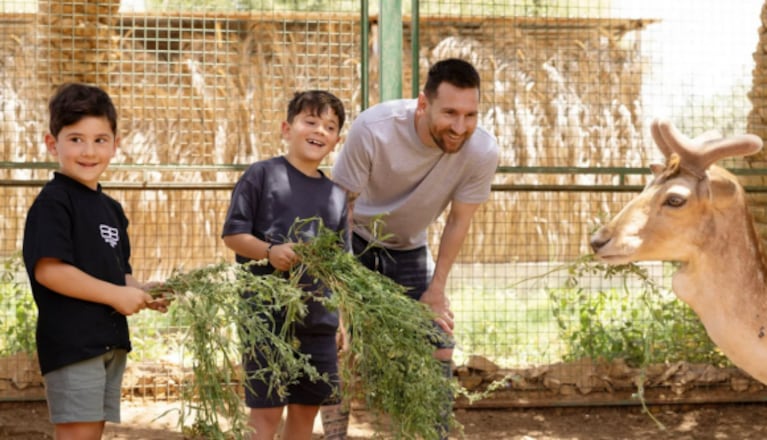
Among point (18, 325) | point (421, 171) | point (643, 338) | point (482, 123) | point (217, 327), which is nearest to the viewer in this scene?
point (217, 327)

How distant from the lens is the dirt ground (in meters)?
6.86

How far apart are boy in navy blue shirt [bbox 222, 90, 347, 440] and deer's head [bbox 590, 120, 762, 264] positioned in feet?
4.01

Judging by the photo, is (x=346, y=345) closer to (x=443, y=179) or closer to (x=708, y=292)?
(x=443, y=179)

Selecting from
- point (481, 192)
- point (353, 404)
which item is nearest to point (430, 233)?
point (353, 404)

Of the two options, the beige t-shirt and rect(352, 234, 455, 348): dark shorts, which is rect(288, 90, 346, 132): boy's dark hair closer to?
the beige t-shirt

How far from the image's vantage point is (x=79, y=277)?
12.1ft

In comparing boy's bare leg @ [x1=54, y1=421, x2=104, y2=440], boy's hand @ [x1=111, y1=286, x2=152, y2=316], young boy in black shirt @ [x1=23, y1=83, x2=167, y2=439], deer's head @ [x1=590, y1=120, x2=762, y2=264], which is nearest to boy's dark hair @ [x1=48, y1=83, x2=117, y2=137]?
young boy in black shirt @ [x1=23, y1=83, x2=167, y2=439]

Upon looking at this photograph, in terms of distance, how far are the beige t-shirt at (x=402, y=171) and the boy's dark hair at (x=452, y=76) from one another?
225 millimetres

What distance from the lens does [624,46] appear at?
1223 centimetres

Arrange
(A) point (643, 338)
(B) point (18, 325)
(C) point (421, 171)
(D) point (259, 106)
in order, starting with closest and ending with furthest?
(C) point (421, 171) → (B) point (18, 325) → (A) point (643, 338) → (D) point (259, 106)

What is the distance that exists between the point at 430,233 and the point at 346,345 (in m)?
4.66

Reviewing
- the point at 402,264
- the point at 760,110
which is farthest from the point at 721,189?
the point at 760,110

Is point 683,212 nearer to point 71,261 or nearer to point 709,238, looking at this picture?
point 709,238

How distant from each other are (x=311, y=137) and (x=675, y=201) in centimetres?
160
